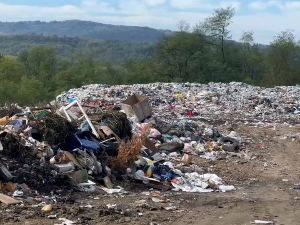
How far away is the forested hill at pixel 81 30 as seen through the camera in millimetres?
134750

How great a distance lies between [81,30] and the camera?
15200cm

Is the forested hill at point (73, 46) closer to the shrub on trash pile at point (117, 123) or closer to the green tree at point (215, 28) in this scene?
the green tree at point (215, 28)

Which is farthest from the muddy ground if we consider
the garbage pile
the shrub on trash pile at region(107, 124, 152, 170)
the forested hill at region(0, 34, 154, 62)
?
the forested hill at region(0, 34, 154, 62)

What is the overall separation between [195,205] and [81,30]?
151 meters

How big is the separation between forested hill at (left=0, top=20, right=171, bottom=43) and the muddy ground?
123 m

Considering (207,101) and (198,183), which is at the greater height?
(207,101)

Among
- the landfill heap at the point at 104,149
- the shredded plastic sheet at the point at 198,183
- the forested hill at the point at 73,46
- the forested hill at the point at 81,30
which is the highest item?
the forested hill at the point at 81,30

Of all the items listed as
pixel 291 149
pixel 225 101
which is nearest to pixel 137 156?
pixel 291 149

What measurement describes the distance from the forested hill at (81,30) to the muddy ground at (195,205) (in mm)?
123018

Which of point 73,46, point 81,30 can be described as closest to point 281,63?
point 73,46

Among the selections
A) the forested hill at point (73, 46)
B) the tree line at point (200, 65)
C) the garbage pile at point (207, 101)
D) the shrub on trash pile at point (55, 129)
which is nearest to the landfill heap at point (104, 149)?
the shrub on trash pile at point (55, 129)

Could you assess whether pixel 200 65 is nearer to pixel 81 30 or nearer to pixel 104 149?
pixel 104 149

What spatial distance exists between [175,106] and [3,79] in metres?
19.8

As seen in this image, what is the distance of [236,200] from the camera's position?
248 inches
